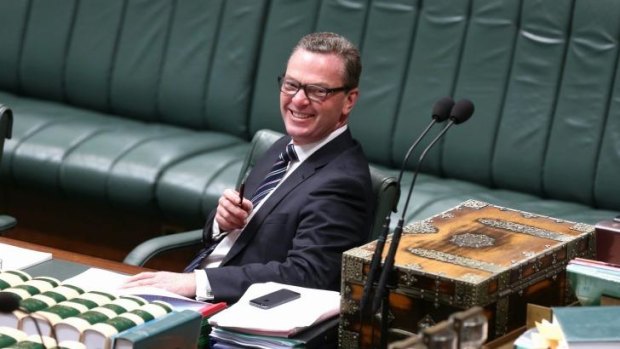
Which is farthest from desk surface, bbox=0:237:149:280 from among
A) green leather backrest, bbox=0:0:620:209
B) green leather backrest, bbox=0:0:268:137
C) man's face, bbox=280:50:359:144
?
green leather backrest, bbox=0:0:268:137

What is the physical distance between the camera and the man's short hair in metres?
3.25

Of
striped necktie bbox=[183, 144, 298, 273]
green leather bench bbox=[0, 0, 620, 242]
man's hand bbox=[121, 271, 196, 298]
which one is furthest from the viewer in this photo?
green leather bench bbox=[0, 0, 620, 242]

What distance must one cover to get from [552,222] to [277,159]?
0.87 m

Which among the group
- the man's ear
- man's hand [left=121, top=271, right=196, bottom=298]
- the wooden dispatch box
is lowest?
man's hand [left=121, top=271, right=196, bottom=298]

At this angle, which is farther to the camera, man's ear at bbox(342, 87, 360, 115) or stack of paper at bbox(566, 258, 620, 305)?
man's ear at bbox(342, 87, 360, 115)

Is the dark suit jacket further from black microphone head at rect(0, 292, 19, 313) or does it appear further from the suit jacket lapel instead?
black microphone head at rect(0, 292, 19, 313)

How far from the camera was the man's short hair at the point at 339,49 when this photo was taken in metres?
3.25

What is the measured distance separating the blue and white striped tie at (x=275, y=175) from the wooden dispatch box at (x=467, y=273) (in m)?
0.62

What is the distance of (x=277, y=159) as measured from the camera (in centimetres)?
343

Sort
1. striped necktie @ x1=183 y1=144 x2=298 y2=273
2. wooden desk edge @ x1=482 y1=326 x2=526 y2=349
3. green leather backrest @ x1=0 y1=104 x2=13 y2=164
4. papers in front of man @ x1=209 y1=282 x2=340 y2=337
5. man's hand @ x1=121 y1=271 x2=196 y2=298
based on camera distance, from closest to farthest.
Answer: wooden desk edge @ x1=482 y1=326 x2=526 y2=349 → papers in front of man @ x1=209 y1=282 x2=340 y2=337 → man's hand @ x1=121 y1=271 x2=196 y2=298 → striped necktie @ x1=183 y1=144 x2=298 y2=273 → green leather backrest @ x1=0 y1=104 x2=13 y2=164

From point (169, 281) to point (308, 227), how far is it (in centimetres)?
39

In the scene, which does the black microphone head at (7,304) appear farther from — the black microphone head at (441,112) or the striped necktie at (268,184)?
the striped necktie at (268,184)

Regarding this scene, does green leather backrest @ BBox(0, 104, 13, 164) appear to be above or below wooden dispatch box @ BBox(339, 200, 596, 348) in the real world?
below

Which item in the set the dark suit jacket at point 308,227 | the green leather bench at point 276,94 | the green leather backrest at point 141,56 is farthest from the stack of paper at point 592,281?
the green leather backrest at point 141,56
